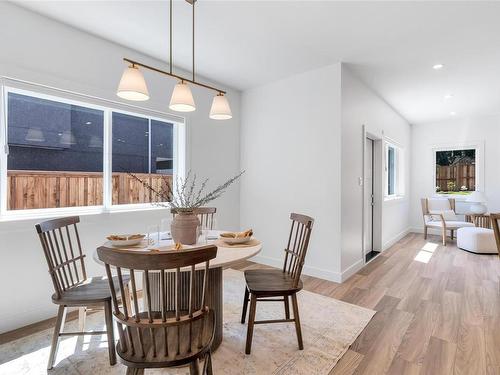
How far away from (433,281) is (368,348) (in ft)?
6.54

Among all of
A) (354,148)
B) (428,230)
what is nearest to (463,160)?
(428,230)

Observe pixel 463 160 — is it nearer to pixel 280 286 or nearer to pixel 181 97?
pixel 280 286

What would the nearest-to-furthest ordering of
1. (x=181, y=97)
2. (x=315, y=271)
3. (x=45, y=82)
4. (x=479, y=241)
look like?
1. (x=181, y=97)
2. (x=45, y=82)
3. (x=315, y=271)
4. (x=479, y=241)

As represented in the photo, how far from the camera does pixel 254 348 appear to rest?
2.00 m

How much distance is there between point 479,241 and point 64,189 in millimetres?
6250

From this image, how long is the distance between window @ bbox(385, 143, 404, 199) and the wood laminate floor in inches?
68.1

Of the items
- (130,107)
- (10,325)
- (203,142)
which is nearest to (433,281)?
(203,142)

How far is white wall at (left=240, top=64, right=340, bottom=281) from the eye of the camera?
11.1 feet

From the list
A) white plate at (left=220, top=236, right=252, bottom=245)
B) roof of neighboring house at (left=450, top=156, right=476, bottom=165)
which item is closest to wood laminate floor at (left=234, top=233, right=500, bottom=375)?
white plate at (left=220, top=236, right=252, bottom=245)

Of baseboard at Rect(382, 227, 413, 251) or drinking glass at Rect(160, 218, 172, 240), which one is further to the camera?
baseboard at Rect(382, 227, 413, 251)

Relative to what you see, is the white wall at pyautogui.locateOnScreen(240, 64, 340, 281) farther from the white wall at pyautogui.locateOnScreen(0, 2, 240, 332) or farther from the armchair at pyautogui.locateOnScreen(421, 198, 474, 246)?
the armchair at pyautogui.locateOnScreen(421, 198, 474, 246)

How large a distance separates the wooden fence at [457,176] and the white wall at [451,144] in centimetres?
20

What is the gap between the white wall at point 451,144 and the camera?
5695mm

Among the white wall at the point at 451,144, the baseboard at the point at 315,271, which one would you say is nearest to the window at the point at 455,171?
the white wall at the point at 451,144
